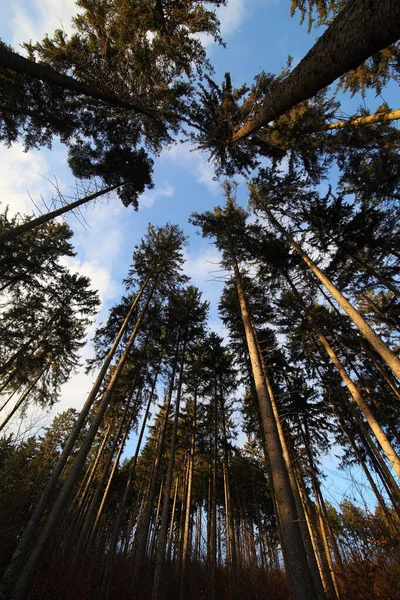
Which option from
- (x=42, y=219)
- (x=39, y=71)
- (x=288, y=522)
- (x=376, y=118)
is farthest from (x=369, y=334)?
(x=42, y=219)

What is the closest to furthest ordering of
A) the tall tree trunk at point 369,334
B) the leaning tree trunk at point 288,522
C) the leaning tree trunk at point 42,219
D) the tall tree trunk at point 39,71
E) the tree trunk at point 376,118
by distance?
the leaning tree trunk at point 288,522 → the tall tree trunk at point 39,71 → the tall tree trunk at point 369,334 → the leaning tree trunk at point 42,219 → the tree trunk at point 376,118

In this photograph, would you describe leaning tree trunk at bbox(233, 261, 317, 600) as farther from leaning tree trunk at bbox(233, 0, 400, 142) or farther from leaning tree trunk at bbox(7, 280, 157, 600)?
leaning tree trunk at bbox(233, 0, 400, 142)

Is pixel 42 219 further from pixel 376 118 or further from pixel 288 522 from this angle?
pixel 376 118

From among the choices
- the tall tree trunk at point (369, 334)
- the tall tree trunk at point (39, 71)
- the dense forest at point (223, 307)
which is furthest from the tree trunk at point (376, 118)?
the tall tree trunk at point (39, 71)

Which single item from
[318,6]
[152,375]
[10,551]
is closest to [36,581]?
[10,551]

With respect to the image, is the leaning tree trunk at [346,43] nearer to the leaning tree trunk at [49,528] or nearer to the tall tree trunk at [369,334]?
the tall tree trunk at [369,334]

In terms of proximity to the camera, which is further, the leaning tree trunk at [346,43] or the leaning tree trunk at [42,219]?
the leaning tree trunk at [42,219]

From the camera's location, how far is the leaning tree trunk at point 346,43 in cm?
234

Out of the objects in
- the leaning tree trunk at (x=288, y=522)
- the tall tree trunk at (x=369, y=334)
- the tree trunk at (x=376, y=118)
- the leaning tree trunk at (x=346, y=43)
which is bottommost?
the leaning tree trunk at (x=288, y=522)

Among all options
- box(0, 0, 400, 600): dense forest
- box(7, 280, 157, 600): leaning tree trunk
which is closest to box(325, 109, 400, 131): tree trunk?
box(0, 0, 400, 600): dense forest

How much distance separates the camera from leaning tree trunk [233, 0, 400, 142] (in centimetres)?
234

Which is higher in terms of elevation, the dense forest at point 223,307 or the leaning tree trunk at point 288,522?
the dense forest at point 223,307

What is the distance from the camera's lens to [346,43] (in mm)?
2744

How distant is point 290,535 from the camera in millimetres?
4168
